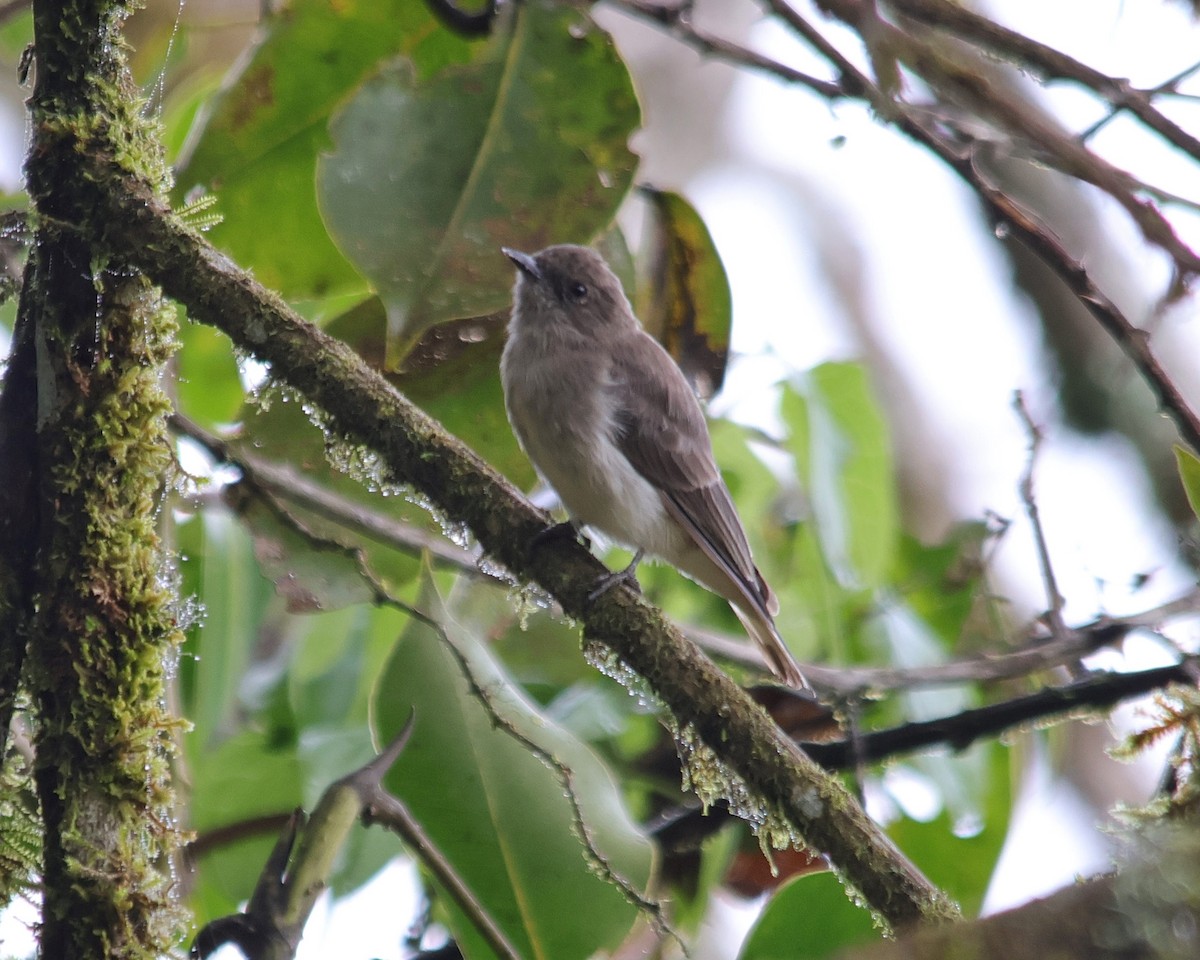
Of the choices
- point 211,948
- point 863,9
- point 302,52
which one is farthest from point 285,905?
point 302,52

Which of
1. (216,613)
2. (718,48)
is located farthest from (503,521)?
(718,48)

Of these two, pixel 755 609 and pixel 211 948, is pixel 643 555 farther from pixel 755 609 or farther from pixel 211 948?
pixel 211 948

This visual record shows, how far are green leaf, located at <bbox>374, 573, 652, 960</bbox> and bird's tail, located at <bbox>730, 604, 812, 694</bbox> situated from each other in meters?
0.79

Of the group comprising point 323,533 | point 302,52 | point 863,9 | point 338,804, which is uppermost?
point 863,9

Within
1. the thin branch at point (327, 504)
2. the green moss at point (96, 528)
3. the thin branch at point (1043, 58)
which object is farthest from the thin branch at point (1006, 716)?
the green moss at point (96, 528)

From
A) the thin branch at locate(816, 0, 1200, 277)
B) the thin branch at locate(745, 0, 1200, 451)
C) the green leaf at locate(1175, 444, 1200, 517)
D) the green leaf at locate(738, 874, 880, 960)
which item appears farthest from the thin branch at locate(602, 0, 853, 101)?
the green leaf at locate(738, 874, 880, 960)

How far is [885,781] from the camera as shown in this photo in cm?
313

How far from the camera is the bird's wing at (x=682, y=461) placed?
135 inches

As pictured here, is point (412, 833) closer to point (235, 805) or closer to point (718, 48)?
point (235, 805)

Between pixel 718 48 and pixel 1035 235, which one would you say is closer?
pixel 1035 235

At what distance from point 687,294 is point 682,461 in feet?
1.97

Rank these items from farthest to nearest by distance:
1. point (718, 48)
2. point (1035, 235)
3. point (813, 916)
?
point (718, 48) < point (1035, 235) < point (813, 916)

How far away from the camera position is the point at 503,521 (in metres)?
2.20

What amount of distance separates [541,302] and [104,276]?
1981 millimetres
